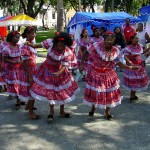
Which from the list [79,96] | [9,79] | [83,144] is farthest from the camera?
[79,96]

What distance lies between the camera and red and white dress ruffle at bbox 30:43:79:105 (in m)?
6.11

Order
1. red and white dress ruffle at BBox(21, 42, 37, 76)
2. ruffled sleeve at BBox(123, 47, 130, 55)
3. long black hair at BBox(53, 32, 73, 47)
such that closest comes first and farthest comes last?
long black hair at BBox(53, 32, 73, 47)
red and white dress ruffle at BBox(21, 42, 37, 76)
ruffled sleeve at BBox(123, 47, 130, 55)

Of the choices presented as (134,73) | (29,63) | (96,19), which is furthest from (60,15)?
(29,63)

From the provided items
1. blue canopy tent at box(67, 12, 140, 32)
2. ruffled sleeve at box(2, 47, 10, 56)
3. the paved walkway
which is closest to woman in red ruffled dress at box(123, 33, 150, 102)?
the paved walkway

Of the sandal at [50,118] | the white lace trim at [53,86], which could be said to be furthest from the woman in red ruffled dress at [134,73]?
the sandal at [50,118]

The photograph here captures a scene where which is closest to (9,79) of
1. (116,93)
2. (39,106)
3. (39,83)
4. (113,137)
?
(39,106)

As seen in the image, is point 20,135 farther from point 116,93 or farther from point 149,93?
point 149,93

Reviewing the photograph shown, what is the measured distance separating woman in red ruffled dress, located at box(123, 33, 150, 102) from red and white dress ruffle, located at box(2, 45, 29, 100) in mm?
2330

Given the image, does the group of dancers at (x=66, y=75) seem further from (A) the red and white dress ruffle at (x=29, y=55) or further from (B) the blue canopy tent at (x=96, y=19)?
(B) the blue canopy tent at (x=96, y=19)

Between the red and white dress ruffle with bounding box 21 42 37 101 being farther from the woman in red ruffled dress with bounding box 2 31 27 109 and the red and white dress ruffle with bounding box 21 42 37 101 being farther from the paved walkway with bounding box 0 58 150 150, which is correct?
the paved walkway with bounding box 0 58 150 150

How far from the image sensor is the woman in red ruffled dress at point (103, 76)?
20.2 feet

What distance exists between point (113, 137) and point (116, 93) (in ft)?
3.65

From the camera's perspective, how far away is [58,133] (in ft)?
18.9

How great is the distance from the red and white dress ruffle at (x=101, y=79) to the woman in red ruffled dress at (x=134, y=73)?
1436mm
